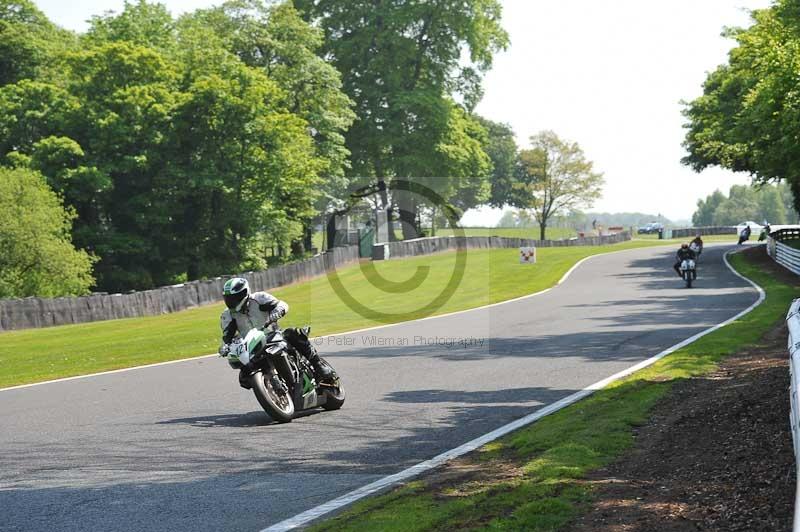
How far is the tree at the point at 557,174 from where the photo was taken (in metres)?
110

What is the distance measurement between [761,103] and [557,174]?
8005 centimetres

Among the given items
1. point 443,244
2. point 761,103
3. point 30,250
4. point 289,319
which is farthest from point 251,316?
point 443,244

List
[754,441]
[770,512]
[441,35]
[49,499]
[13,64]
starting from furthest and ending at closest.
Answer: [441,35] → [13,64] → [754,441] → [49,499] → [770,512]

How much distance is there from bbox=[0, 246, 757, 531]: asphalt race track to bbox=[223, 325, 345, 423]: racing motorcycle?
0.20m

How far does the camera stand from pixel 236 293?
35.3 ft

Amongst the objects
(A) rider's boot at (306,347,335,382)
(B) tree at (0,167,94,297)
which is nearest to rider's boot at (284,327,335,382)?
(A) rider's boot at (306,347,335,382)

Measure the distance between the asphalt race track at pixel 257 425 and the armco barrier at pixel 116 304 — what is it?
1394cm

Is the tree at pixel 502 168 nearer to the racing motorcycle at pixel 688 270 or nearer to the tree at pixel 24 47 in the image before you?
the tree at pixel 24 47

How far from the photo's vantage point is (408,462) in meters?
8.59

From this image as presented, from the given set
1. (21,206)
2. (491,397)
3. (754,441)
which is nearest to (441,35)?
(21,206)

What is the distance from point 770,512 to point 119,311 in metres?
31.1

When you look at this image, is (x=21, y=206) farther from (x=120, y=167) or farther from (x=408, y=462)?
(x=408, y=462)

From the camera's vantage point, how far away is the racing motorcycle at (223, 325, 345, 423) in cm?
1052

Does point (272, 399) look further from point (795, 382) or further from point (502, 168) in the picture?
point (502, 168)
